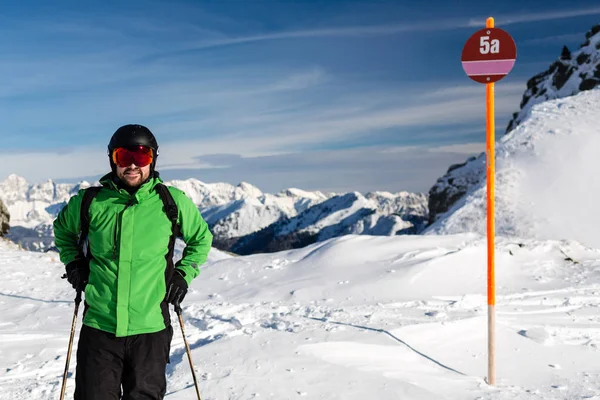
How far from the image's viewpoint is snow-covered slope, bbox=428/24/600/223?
56.2 meters

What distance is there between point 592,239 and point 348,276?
9723mm

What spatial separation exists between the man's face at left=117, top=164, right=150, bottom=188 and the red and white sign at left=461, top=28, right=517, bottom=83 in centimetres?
359

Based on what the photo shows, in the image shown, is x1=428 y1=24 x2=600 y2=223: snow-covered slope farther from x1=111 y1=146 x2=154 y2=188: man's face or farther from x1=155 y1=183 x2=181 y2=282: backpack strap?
x1=111 y1=146 x2=154 y2=188: man's face

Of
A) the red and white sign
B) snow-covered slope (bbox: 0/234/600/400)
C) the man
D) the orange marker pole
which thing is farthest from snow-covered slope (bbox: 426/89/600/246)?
the man

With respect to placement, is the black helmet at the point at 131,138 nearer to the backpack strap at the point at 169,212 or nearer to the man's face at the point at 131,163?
A: the man's face at the point at 131,163

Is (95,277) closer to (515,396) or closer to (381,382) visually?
(381,382)

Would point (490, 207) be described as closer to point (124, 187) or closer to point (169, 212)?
point (169, 212)

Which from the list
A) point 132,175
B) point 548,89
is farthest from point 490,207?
point 548,89

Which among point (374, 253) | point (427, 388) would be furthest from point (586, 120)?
point (427, 388)

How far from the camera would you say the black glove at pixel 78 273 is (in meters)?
3.94

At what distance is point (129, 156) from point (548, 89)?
7718 centimetres

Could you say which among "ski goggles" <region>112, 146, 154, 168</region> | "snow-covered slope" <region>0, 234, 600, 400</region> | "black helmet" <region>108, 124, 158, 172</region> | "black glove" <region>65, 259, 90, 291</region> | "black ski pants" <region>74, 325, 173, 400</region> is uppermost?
"black helmet" <region>108, 124, 158, 172</region>

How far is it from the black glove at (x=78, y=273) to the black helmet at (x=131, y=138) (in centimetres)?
79

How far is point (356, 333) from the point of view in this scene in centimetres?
741
